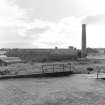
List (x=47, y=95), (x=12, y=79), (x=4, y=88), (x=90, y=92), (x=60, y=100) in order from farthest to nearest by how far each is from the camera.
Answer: (x=12, y=79)
(x=4, y=88)
(x=90, y=92)
(x=47, y=95)
(x=60, y=100)

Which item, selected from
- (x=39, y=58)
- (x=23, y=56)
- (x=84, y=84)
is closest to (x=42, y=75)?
(x=84, y=84)

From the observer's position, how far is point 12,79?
13.4m

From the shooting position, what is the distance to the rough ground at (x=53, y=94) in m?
8.36

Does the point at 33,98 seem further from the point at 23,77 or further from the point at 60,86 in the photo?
the point at 23,77

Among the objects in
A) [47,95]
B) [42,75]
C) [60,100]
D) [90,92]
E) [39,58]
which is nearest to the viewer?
[60,100]

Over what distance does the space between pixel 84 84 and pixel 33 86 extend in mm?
4326

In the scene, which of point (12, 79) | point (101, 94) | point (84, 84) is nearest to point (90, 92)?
point (101, 94)

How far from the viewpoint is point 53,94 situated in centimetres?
959

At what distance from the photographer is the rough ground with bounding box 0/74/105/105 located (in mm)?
8359

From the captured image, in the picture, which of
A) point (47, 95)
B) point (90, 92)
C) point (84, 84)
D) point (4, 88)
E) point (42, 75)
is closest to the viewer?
point (47, 95)

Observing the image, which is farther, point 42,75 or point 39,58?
point 39,58

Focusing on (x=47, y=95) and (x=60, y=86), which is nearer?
(x=47, y=95)

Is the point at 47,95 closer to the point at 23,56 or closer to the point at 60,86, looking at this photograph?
the point at 60,86

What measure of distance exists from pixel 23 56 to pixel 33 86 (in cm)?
2290
